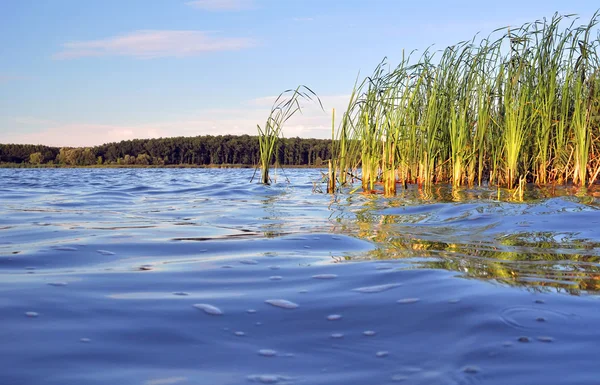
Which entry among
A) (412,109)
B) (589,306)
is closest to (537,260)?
(589,306)

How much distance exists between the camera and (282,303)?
1882mm

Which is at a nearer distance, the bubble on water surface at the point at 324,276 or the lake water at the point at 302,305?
the lake water at the point at 302,305

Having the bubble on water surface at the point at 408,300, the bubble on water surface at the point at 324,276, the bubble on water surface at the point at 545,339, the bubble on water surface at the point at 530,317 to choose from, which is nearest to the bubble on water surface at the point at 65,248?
the bubble on water surface at the point at 324,276

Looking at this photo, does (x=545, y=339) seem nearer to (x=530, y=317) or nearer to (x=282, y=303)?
(x=530, y=317)

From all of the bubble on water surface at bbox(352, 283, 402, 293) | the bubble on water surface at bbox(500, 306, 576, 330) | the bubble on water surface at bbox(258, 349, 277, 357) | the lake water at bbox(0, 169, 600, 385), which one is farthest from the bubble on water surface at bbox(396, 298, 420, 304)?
the bubble on water surface at bbox(258, 349, 277, 357)

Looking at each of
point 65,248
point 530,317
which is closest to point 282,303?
point 530,317

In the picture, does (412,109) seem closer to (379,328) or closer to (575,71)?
(575,71)

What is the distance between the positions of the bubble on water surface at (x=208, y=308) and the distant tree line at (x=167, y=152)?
3673 centimetres

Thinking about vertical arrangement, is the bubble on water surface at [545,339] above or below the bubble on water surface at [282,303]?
above

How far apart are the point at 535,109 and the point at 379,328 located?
5.49 metres

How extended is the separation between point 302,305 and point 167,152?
177 ft

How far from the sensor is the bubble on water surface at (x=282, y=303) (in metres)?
1.84

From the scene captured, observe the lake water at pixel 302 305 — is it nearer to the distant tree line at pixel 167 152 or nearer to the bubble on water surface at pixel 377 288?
the bubble on water surface at pixel 377 288

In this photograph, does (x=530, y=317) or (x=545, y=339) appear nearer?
(x=545, y=339)
